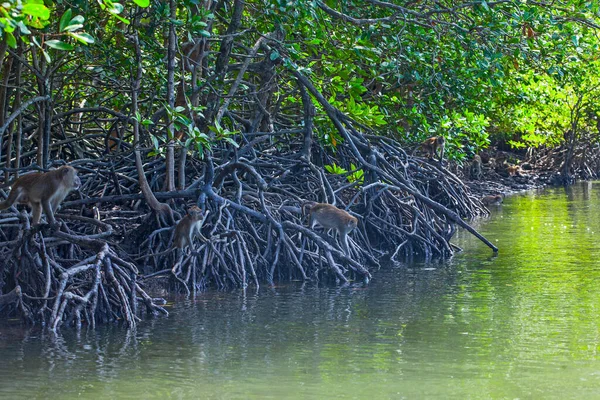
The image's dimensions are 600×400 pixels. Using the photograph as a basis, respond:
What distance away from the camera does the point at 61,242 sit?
782 cm

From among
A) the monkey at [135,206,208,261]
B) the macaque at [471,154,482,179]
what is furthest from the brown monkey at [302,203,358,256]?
the macaque at [471,154,482,179]

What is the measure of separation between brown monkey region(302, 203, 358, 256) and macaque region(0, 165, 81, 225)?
9.03 feet

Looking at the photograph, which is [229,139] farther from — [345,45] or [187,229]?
[345,45]

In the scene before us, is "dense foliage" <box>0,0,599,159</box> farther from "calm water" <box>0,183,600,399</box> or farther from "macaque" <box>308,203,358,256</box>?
"calm water" <box>0,183,600,399</box>

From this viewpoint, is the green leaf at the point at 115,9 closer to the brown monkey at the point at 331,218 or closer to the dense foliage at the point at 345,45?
the dense foliage at the point at 345,45

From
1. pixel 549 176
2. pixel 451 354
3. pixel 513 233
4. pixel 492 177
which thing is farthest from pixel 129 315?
pixel 549 176

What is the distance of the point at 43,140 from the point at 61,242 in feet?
4.44

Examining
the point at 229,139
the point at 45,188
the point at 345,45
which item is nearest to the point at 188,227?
the point at 229,139

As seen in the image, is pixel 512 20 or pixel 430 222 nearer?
pixel 512 20

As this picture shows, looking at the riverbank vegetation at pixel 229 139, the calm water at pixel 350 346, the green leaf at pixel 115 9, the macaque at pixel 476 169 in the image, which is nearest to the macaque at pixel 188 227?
the riverbank vegetation at pixel 229 139

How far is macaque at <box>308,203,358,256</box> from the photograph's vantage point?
915 cm

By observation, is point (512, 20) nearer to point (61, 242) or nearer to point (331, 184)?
point (331, 184)

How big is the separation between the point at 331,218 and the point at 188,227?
1641 mm

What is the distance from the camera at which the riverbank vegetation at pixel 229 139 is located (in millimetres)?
7453
